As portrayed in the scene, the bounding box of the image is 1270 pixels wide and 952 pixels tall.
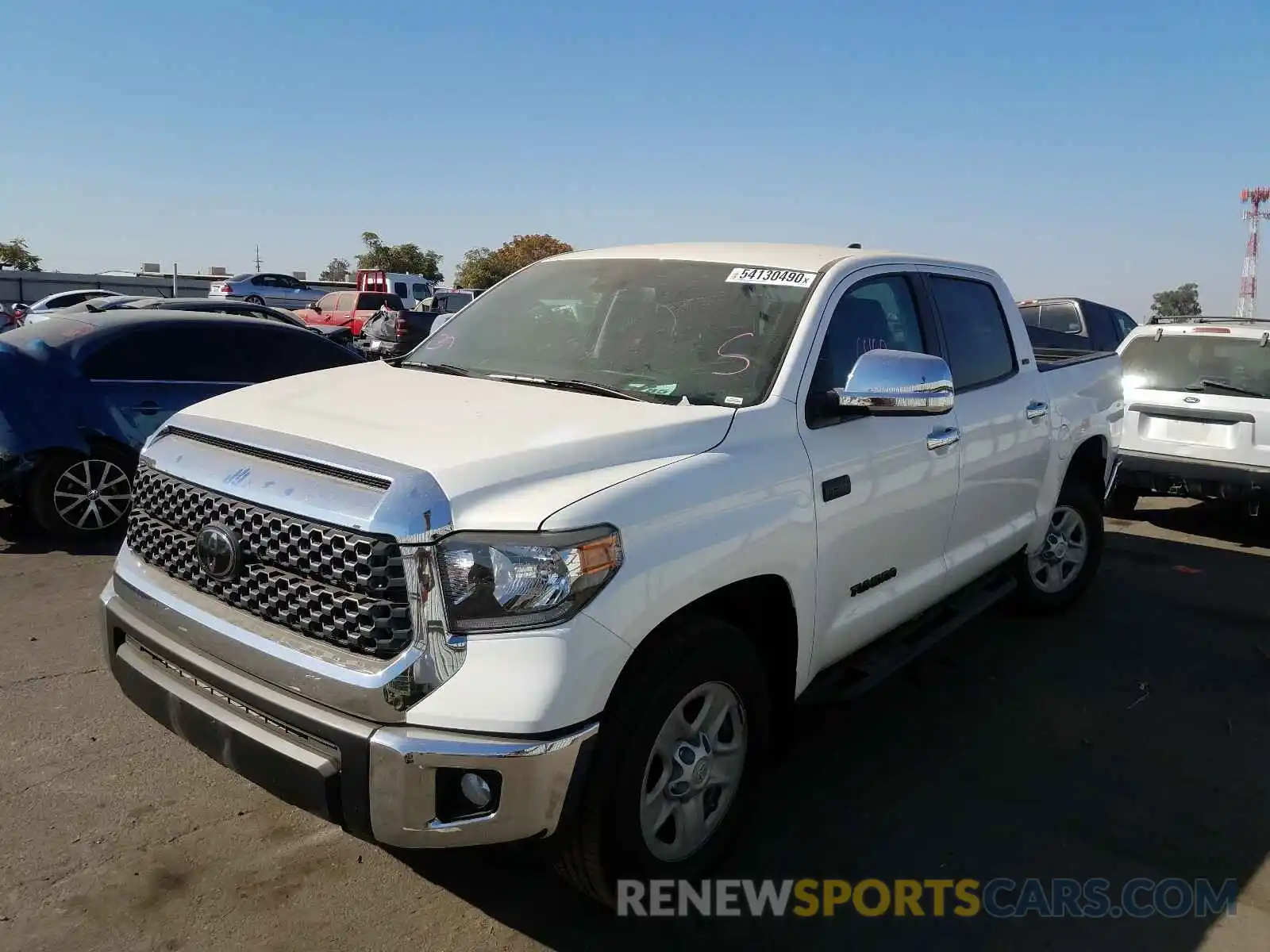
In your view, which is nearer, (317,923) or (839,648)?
(317,923)

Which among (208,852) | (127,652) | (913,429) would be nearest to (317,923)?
(208,852)

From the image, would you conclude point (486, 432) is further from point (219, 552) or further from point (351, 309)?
point (351, 309)

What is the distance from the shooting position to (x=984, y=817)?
3.46m

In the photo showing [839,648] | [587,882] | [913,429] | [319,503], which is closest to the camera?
[319,503]

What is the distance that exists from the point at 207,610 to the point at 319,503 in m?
0.58

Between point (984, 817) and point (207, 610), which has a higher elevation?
point (207, 610)

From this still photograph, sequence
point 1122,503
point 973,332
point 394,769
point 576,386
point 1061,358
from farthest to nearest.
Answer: point 1122,503
point 1061,358
point 973,332
point 576,386
point 394,769

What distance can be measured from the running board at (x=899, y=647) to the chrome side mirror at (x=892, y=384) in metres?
0.96

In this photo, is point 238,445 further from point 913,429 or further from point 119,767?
point 913,429

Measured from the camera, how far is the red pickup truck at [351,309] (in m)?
27.0

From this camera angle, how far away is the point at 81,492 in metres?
6.56

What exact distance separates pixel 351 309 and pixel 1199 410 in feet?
78.7

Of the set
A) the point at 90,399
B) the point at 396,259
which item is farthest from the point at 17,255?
the point at 90,399

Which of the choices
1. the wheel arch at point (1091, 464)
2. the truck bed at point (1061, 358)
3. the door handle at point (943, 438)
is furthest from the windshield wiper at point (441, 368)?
the wheel arch at point (1091, 464)
